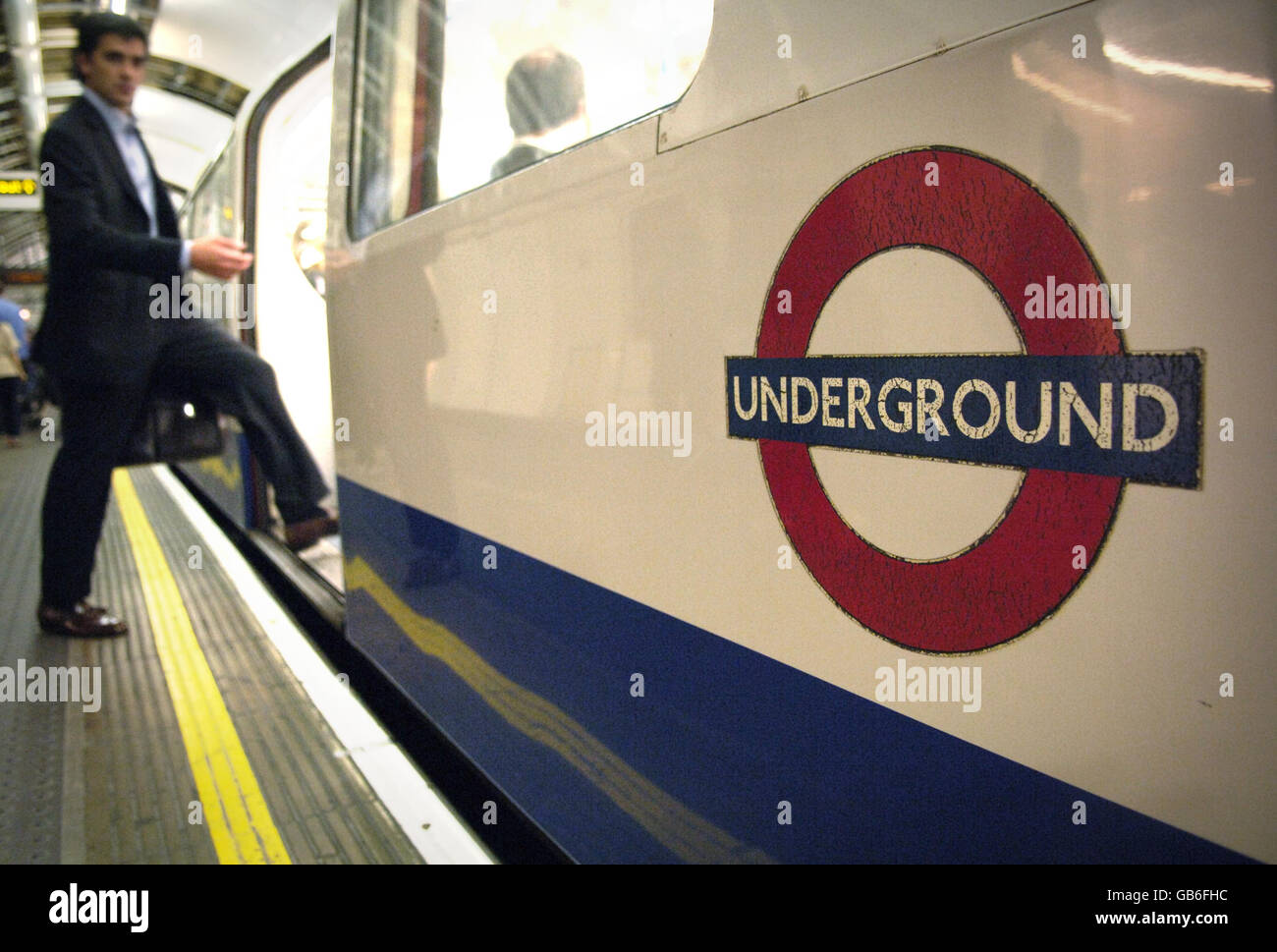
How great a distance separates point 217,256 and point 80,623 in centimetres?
137

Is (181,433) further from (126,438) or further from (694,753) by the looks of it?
(694,753)

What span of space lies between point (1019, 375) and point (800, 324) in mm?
294

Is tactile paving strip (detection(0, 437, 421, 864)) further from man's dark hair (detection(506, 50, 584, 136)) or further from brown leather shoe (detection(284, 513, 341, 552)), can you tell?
man's dark hair (detection(506, 50, 584, 136))

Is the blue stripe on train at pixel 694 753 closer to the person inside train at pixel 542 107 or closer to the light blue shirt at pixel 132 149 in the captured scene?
the person inside train at pixel 542 107

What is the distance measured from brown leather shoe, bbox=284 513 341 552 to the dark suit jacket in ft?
2.31

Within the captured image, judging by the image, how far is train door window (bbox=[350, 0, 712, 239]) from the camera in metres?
1.37

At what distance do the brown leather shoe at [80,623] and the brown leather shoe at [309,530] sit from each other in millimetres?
660

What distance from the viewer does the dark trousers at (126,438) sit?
3.00 m

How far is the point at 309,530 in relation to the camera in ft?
10.7

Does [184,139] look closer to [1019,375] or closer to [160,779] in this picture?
[160,779]

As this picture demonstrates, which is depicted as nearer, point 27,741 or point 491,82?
point 491,82

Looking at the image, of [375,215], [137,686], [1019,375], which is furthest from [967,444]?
[137,686]

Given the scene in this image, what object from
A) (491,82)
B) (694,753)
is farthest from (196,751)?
(491,82)

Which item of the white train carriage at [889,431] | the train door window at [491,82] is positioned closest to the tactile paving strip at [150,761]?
the white train carriage at [889,431]
